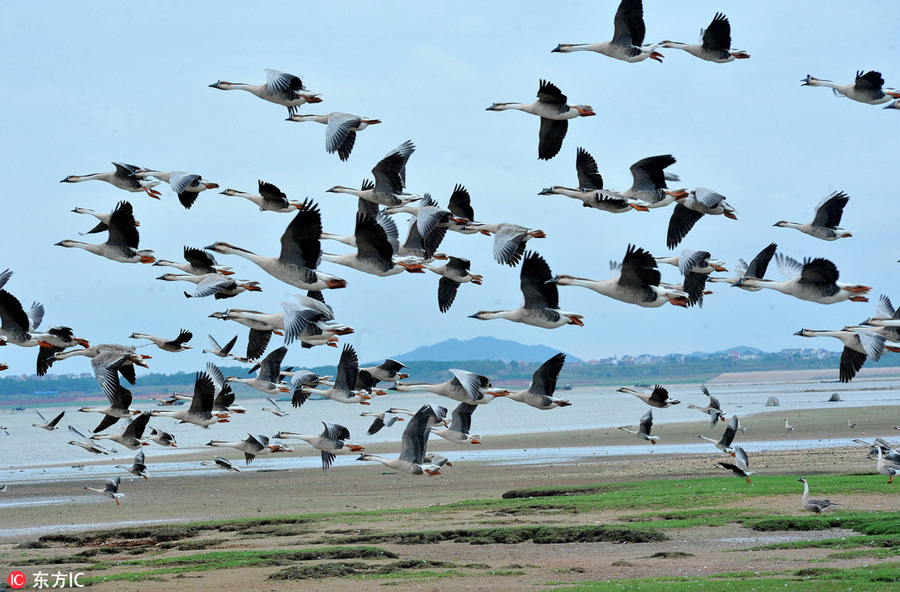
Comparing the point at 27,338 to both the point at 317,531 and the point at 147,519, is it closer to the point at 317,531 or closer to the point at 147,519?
the point at 317,531

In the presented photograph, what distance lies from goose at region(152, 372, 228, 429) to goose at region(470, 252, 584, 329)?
5.16 meters

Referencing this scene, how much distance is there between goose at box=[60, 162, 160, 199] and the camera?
600 inches

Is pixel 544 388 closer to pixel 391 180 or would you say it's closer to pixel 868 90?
pixel 391 180

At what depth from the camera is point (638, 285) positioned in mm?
12805

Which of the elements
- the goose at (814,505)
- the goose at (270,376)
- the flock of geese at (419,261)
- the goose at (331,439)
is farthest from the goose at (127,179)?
the goose at (814,505)

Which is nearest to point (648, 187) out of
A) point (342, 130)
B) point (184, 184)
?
point (342, 130)

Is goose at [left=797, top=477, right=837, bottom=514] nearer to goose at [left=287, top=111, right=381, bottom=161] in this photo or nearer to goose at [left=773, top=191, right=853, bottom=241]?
goose at [left=773, top=191, right=853, bottom=241]

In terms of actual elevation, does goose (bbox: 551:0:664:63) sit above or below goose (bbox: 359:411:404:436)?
above

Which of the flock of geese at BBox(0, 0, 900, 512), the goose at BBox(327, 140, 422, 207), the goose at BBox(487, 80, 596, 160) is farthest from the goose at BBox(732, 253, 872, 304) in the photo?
the goose at BBox(327, 140, 422, 207)

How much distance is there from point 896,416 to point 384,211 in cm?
4013

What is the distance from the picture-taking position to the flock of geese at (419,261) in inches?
507

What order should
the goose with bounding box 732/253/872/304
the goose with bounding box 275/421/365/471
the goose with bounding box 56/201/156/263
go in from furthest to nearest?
1. the goose with bounding box 275/421/365/471
2. the goose with bounding box 56/201/156/263
3. the goose with bounding box 732/253/872/304

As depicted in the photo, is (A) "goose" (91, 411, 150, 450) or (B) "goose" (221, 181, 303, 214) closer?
(B) "goose" (221, 181, 303, 214)

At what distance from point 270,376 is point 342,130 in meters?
5.22
